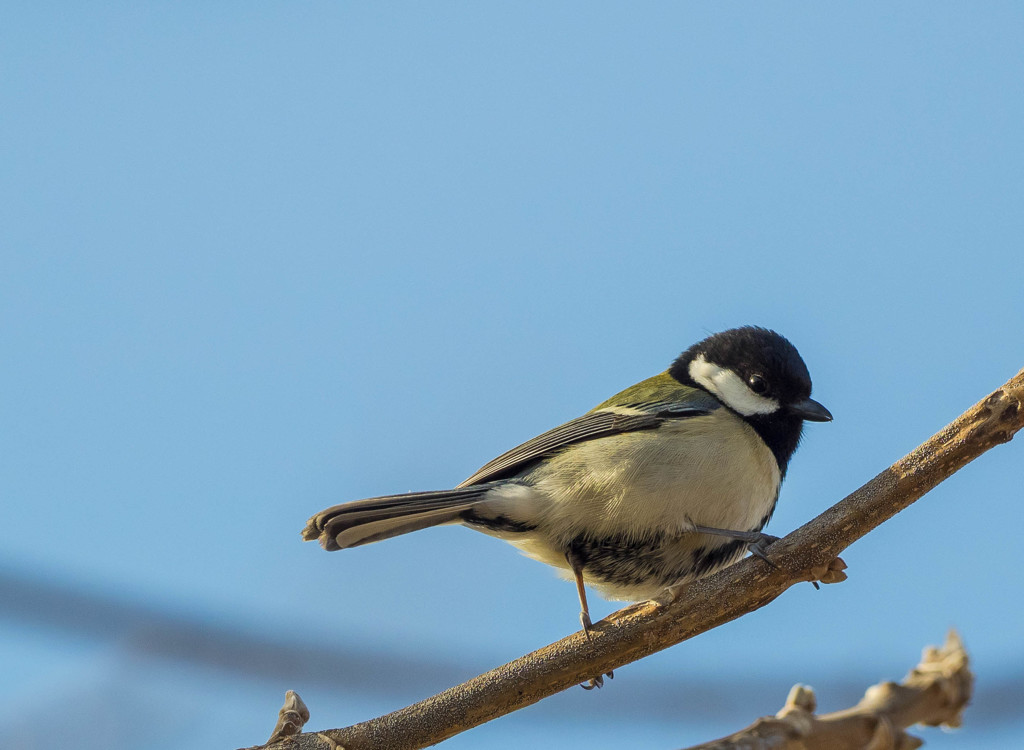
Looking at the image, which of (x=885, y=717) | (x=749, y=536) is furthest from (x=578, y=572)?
(x=885, y=717)

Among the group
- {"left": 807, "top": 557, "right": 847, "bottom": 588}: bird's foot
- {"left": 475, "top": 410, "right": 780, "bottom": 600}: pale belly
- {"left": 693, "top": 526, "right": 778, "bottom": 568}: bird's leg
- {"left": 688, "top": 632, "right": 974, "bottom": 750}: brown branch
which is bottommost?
{"left": 688, "top": 632, "right": 974, "bottom": 750}: brown branch

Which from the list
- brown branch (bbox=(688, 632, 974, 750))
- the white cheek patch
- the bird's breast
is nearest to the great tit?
the bird's breast

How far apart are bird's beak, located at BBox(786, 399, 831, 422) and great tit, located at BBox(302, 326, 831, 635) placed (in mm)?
167

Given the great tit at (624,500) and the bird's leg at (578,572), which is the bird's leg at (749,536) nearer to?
the great tit at (624,500)

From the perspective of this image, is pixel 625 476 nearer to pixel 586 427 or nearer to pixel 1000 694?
pixel 586 427

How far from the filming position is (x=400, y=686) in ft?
12.4

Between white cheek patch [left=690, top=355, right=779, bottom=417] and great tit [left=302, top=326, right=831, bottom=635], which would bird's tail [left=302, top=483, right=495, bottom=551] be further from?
white cheek patch [left=690, top=355, right=779, bottom=417]

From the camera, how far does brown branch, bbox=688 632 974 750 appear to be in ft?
4.49

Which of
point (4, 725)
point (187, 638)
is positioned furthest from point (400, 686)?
point (4, 725)

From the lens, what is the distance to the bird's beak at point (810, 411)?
13.1 feet

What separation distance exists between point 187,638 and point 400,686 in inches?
36.5

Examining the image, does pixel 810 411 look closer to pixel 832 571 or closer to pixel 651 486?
pixel 651 486

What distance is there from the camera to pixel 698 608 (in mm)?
2777

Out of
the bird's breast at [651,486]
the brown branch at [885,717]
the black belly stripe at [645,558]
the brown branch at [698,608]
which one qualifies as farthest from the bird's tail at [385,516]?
the brown branch at [885,717]
